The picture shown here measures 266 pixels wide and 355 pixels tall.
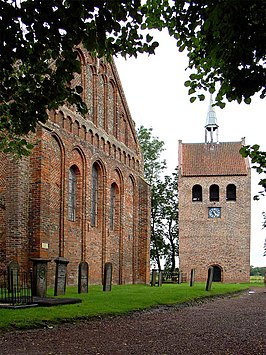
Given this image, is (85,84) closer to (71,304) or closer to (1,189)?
(1,189)

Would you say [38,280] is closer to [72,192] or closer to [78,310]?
[78,310]

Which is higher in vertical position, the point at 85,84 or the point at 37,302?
the point at 85,84

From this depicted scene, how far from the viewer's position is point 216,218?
48.6m

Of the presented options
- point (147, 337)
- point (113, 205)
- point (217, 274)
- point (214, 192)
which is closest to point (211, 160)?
point (214, 192)

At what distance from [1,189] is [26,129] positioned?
1231 centimetres

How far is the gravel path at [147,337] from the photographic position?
8.82m

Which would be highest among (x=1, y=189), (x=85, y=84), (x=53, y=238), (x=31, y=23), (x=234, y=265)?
(x=85, y=84)

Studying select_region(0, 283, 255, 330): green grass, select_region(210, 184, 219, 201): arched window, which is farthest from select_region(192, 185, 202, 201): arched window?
select_region(0, 283, 255, 330): green grass

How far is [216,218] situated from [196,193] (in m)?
3.28

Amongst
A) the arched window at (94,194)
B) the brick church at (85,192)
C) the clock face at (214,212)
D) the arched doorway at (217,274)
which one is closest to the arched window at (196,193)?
the clock face at (214,212)

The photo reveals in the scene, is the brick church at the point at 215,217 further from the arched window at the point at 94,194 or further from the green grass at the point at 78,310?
the green grass at the point at 78,310

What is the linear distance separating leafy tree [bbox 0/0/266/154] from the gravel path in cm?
377

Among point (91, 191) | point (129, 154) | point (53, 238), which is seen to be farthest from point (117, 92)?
point (53, 238)

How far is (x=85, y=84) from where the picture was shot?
2758 centimetres
